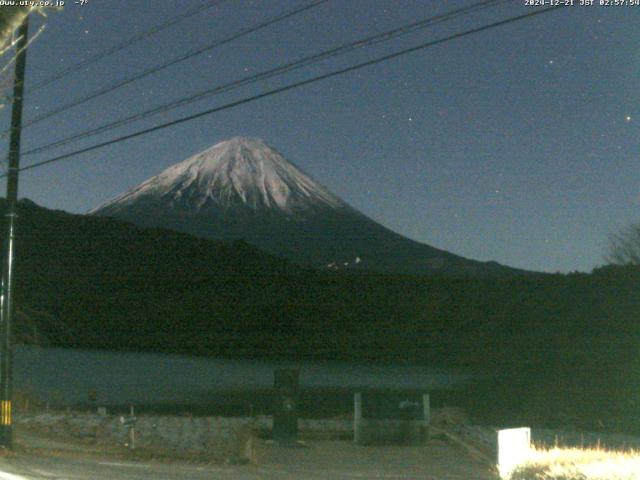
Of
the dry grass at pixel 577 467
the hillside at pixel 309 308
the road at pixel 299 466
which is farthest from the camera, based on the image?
the hillside at pixel 309 308

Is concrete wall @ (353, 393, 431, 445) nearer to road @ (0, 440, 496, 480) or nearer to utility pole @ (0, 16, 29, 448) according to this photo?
road @ (0, 440, 496, 480)

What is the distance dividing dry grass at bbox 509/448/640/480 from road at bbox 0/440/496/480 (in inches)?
70.9

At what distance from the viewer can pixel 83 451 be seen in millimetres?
15094

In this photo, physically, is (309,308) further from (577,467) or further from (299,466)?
(577,467)

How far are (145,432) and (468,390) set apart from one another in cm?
2506

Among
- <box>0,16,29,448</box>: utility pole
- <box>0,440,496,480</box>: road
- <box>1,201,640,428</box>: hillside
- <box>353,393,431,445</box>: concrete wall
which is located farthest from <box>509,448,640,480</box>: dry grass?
<box>1,201,640,428</box>: hillside

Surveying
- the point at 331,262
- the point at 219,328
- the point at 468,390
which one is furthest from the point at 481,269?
the point at 468,390

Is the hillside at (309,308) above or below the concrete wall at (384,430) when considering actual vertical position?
above

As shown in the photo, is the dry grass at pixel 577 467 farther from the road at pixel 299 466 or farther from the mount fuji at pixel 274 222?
the mount fuji at pixel 274 222

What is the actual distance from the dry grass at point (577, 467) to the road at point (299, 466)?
5.91ft

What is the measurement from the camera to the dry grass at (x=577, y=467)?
983 centimetres

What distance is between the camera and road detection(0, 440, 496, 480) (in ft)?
38.8

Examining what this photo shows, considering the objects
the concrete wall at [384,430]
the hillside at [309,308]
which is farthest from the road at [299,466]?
the hillside at [309,308]

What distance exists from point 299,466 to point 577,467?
233 inches
